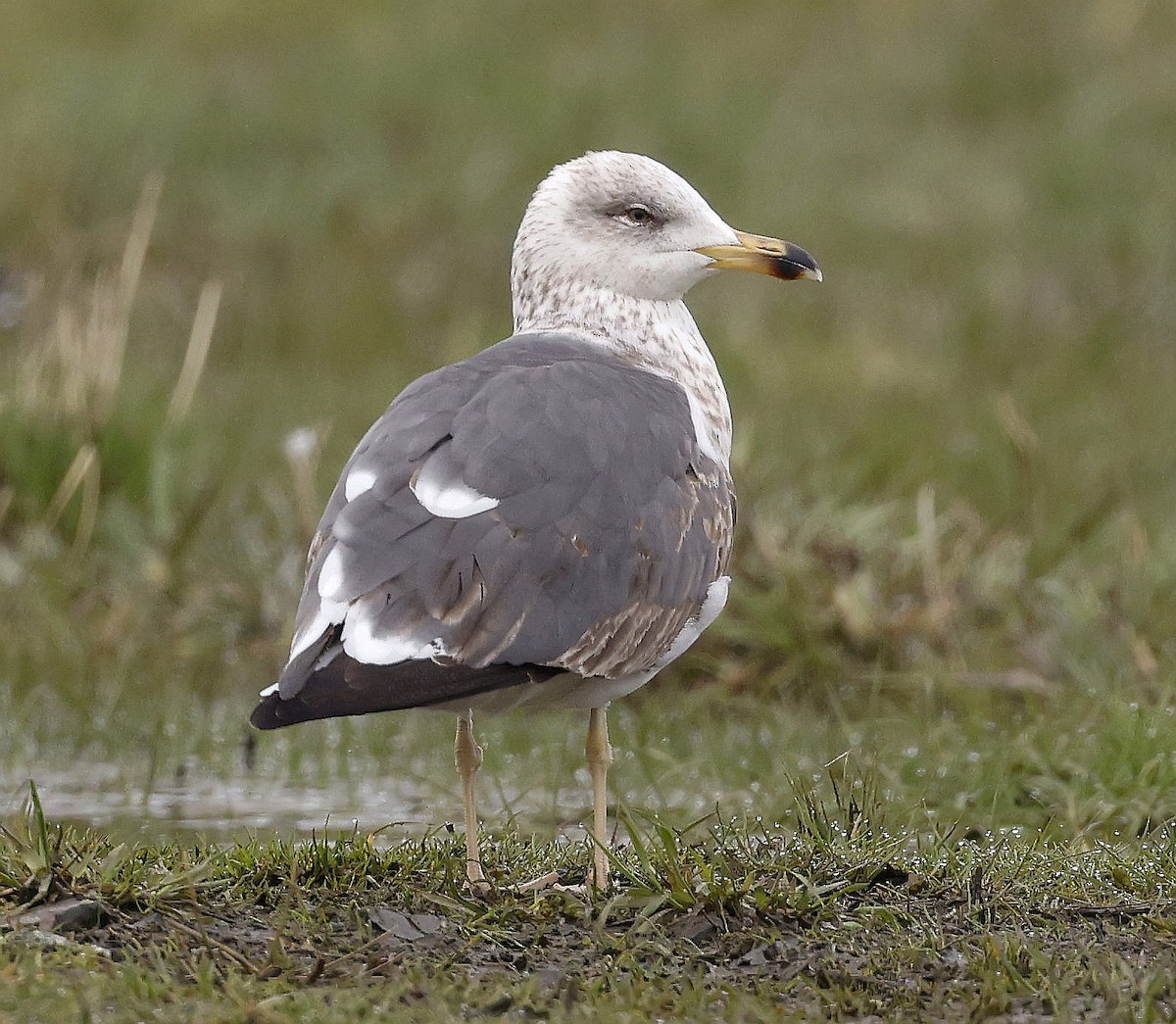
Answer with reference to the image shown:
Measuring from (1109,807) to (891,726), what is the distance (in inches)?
36.2

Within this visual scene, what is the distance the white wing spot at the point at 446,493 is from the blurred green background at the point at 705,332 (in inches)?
58.1

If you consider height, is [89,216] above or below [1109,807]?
above

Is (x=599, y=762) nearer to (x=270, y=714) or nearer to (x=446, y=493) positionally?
(x=446, y=493)

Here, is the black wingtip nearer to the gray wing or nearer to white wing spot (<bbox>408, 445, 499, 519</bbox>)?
the gray wing

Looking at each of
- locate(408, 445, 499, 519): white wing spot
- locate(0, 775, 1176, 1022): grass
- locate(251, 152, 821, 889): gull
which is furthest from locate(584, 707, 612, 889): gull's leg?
locate(408, 445, 499, 519): white wing spot

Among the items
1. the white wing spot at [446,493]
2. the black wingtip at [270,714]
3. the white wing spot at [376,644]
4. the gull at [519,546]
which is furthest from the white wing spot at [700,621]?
the black wingtip at [270,714]

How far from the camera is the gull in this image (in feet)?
11.7

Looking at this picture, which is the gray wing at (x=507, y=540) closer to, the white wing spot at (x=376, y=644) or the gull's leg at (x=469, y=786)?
the white wing spot at (x=376, y=644)

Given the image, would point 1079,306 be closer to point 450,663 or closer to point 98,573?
point 98,573

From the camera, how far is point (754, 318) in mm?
9617

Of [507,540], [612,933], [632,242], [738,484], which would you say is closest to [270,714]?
[507,540]

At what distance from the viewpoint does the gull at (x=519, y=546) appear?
11.7 feet

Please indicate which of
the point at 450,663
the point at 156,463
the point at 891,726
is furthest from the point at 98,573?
the point at 450,663

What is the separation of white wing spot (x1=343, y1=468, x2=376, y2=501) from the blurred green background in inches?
57.5
